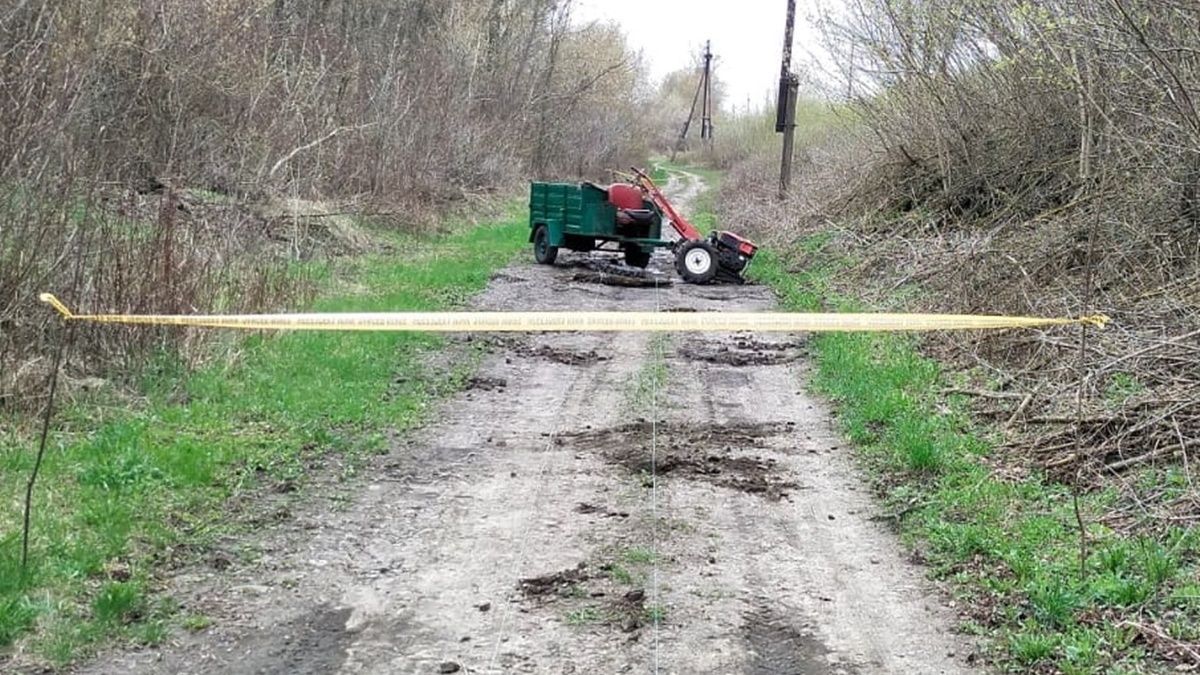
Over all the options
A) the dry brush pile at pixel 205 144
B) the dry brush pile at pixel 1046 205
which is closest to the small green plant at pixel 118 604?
the dry brush pile at pixel 205 144

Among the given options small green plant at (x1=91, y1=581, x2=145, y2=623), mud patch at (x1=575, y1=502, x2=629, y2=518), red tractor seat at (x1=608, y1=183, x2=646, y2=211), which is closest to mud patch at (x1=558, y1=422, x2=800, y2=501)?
mud patch at (x1=575, y1=502, x2=629, y2=518)

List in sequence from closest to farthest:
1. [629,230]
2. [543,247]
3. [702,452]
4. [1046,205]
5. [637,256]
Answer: [702,452] → [1046,205] → [629,230] → [637,256] → [543,247]

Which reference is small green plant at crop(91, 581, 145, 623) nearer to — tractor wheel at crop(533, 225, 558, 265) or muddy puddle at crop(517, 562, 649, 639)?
muddy puddle at crop(517, 562, 649, 639)

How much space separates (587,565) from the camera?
591 centimetres

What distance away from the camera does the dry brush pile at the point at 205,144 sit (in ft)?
26.5

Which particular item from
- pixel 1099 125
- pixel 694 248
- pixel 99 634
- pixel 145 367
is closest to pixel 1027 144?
pixel 1099 125

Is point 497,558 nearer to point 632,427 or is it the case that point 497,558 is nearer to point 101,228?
point 632,427

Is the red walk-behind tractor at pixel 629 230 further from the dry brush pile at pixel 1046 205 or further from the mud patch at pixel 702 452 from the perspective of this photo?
the mud patch at pixel 702 452

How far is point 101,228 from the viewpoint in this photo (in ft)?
29.6

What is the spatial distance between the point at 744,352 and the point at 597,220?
7.69 metres

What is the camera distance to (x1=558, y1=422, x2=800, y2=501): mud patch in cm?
759

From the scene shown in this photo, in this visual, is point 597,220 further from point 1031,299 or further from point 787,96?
point 787,96

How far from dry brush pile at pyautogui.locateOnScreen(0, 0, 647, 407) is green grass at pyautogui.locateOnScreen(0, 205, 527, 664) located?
65 cm

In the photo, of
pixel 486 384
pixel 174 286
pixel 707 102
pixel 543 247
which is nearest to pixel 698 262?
pixel 543 247
